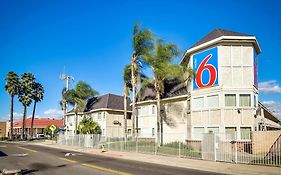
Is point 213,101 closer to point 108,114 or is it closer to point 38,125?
point 108,114

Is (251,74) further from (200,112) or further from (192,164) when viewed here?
(192,164)

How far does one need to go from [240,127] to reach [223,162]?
24.2 feet

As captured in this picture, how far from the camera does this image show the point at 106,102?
181ft

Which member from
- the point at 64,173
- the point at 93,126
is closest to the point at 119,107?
the point at 93,126

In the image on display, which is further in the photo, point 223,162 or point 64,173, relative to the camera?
point 223,162

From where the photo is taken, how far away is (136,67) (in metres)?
39.5

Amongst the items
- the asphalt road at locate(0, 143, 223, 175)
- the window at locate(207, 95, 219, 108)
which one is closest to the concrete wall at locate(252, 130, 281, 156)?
the window at locate(207, 95, 219, 108)

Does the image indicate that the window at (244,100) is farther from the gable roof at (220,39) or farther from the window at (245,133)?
the gable roof at (220,39)

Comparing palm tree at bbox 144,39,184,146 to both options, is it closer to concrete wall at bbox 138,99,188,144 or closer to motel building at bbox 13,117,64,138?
concrete wall at bbox 138,99,188,144

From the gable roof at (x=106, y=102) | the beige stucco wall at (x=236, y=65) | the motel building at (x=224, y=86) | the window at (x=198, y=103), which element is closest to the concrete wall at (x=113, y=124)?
the gable roof at (x=106, y=102)

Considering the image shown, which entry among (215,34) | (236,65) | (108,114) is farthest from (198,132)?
(108,114)

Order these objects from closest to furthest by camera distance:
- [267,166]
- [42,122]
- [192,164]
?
[267,166] < [192,164] < [42,122]

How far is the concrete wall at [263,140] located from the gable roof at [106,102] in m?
32.8

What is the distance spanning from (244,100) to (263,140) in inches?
163
